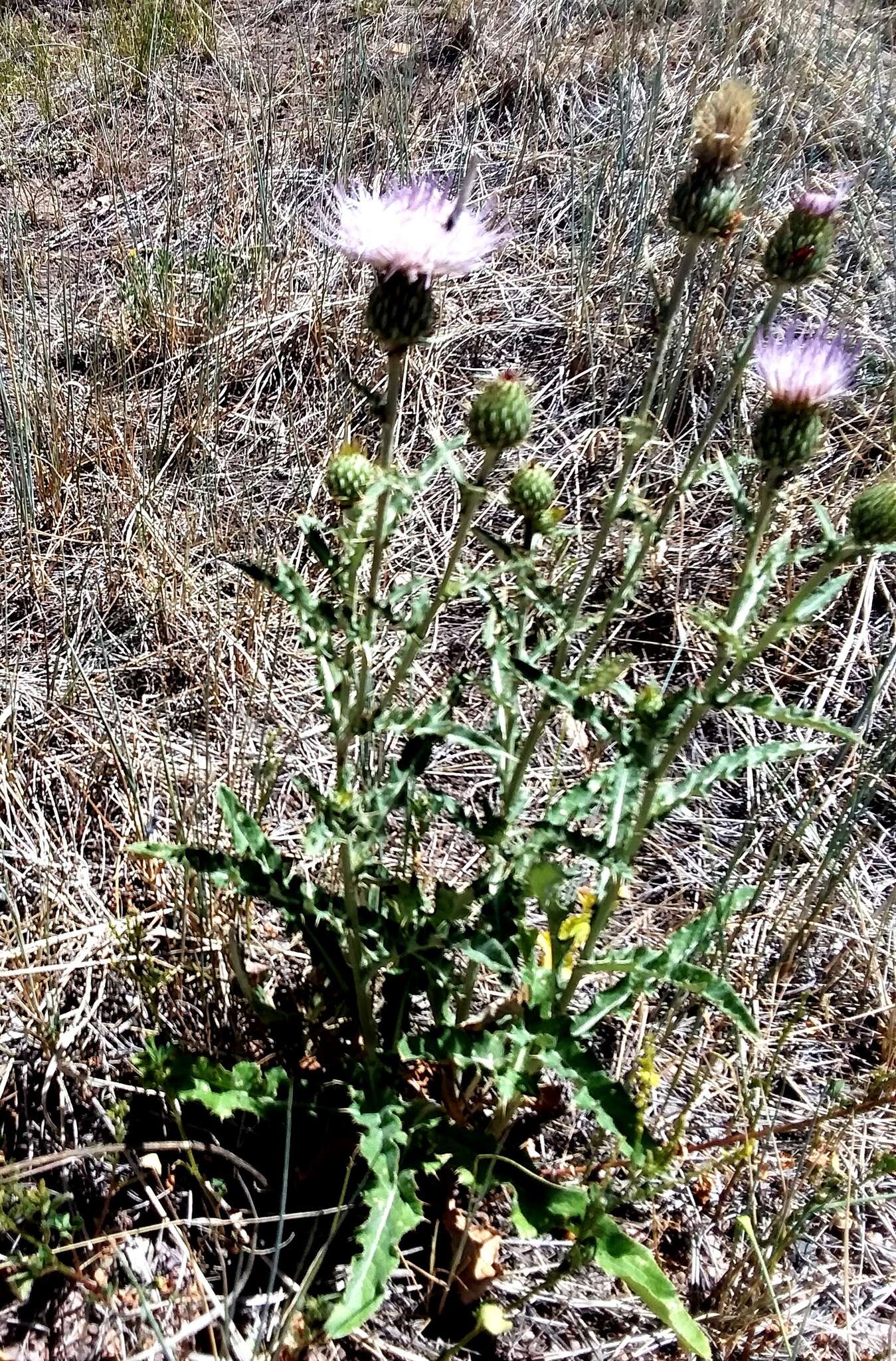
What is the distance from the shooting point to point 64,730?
10.1 ft

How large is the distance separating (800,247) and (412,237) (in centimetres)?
80

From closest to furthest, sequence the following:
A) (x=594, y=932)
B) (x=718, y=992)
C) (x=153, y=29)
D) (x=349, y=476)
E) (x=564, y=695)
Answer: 1. (x=564, y=695)
2. (x=718, y=992)
3. (x=594, y=932)
4. (x=349, y=476)
5. (x=153, y=29)

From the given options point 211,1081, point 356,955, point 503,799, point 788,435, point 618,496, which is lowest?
point 211,1081

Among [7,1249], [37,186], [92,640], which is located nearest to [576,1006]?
[7,1249]

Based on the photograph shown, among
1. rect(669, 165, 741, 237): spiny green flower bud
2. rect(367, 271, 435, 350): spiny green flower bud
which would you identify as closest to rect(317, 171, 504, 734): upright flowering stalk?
rect(367, 271, 435, 350): spiny green flower bud

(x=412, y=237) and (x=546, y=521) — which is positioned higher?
(x=412, y=237)

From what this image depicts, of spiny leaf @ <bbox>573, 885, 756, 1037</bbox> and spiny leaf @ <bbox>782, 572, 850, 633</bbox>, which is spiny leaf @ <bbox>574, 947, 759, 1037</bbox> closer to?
spiny leaf @ <bbox>573, 885, 756, 1037</bbox>

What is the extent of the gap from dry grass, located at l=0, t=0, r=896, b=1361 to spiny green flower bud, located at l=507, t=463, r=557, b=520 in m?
0.82

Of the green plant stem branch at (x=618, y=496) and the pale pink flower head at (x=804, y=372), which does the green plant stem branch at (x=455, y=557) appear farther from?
the pale pink flower head at (x=804, y=372)

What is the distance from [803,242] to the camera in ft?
7.00

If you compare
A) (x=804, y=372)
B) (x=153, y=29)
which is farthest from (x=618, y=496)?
(x=153, y=29)

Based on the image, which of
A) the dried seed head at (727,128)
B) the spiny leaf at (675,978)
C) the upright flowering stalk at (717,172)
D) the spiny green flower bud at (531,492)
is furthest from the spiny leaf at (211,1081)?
the dried seed head at (727,128)

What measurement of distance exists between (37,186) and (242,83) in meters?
1.28

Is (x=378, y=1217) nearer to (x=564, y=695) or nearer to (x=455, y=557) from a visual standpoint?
(x=564, y=695)
